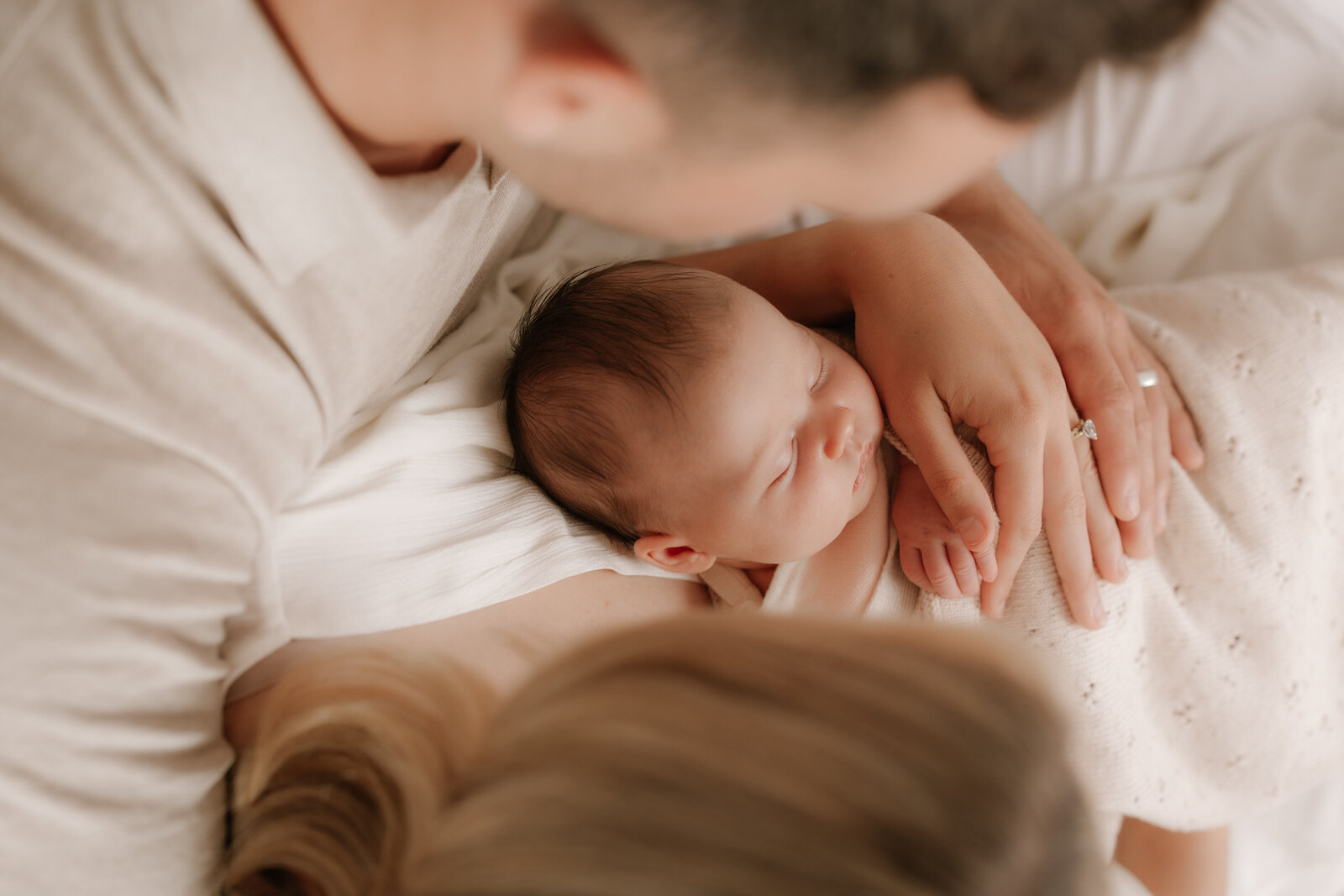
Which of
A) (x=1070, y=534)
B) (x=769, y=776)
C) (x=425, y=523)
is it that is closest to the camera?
(x=769, y=776)

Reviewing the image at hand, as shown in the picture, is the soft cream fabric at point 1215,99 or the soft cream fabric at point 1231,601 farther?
the soft cream fabric at point 1215,99

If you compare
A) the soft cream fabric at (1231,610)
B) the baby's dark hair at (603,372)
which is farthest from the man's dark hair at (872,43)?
the soft cream fabric at (1231,610)

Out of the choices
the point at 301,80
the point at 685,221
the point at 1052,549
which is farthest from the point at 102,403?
the point at 1052,549

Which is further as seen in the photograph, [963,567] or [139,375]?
[963,567]

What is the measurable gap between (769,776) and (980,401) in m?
0.69

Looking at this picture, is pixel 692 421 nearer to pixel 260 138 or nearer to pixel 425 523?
pixel 425 523

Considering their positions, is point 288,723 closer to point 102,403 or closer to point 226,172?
point 102,403

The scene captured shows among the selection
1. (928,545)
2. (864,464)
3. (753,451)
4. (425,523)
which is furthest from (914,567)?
(425,523)

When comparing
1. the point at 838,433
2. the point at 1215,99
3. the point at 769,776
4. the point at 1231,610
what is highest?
the point at 1215,99

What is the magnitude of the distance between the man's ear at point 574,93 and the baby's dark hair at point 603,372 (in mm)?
418

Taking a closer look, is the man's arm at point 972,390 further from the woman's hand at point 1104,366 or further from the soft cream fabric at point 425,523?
the soft cream fabric at point 425,523

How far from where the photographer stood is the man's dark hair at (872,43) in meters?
0.49

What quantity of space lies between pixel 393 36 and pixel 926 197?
417 mm

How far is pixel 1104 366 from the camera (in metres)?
1.14
